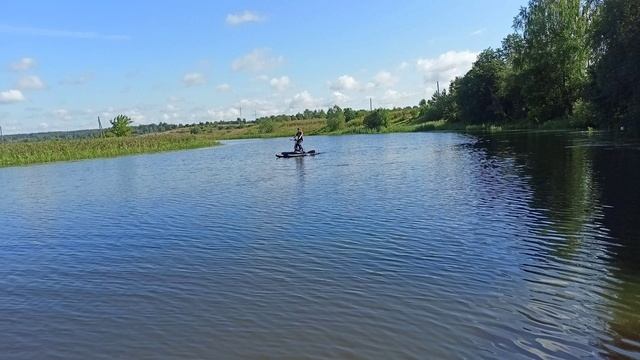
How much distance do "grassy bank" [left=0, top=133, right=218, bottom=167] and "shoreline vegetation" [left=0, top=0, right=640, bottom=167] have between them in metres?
0.11

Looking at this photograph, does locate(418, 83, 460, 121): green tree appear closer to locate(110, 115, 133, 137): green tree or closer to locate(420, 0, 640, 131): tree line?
locate(420, 0, 640, 131): tree line

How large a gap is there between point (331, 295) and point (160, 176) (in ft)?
102

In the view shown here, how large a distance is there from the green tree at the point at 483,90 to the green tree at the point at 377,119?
26585 millimetres

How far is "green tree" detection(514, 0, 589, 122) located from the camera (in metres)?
68.9

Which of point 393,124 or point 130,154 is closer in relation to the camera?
point 130,154

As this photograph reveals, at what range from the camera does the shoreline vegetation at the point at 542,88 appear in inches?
1556

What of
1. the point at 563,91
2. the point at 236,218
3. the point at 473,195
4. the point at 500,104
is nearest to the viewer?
the point at 236,218

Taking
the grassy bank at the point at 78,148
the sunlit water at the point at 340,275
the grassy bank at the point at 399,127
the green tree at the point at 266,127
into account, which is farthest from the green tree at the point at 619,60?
the green tree at the point at 266,127

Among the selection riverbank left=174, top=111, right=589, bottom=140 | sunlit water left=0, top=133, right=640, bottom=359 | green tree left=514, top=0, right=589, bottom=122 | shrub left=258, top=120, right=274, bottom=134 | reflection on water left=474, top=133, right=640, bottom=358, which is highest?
green tree left=514, top=0, right=589, bottom=122

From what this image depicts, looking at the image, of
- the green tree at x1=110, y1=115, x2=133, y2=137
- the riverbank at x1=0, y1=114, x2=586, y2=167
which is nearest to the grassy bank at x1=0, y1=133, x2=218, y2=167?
the riverbank at x1=0, y1=114, x2=586, y2=167

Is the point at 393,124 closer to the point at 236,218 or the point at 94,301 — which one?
the point at 236,218

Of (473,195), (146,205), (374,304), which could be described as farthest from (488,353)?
(146,205)

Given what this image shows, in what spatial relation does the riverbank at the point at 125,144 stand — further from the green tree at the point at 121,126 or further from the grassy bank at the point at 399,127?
the green tree at the point at 121,126

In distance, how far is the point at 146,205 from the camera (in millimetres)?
24141
